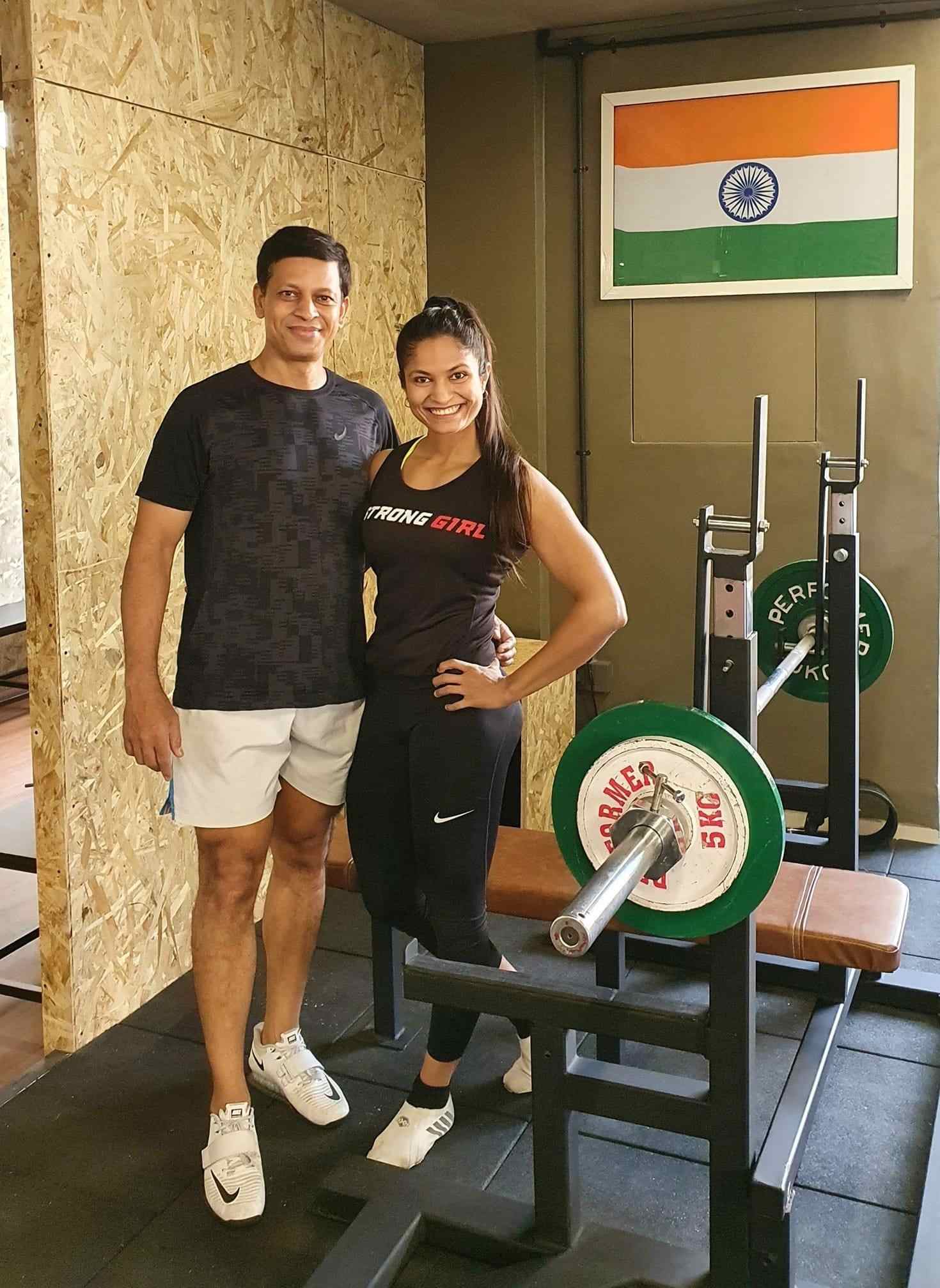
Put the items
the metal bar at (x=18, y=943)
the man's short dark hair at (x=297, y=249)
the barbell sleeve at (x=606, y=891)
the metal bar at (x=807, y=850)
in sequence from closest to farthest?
the barbell sleeve at (x=606, y=891)
the man's short dark hair at (x=297, y=249)
the metal bar at (x=807, y=850)
the metal bar at (x=18, y=943)

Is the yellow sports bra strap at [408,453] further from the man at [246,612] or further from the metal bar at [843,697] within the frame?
the metal bar at [843,697]

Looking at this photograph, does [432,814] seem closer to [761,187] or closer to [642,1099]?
[642,1099]

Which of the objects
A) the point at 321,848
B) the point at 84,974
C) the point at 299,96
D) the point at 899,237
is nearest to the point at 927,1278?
the point at 321,848

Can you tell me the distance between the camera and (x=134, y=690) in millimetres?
2020

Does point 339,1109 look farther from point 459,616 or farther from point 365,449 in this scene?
point 365,449

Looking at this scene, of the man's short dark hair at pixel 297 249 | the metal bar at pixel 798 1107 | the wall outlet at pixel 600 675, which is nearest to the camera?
the metal bar at pixel 798 1107

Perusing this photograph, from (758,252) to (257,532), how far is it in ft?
6.80

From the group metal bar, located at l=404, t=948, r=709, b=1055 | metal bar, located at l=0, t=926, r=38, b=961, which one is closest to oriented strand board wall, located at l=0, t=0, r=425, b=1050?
metal bar, located at l=0, t=926, r=38, b=961

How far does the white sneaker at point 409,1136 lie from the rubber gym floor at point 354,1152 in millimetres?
37

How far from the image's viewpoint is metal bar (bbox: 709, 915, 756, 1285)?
166cm

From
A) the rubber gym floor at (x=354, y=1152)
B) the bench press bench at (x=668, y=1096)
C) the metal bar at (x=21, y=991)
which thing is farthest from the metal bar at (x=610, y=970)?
the metal bar at (x=21, y=991)

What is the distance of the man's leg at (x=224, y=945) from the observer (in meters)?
2.09

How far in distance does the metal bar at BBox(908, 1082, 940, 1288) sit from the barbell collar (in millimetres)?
769

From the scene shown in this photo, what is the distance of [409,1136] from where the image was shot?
2137mm
